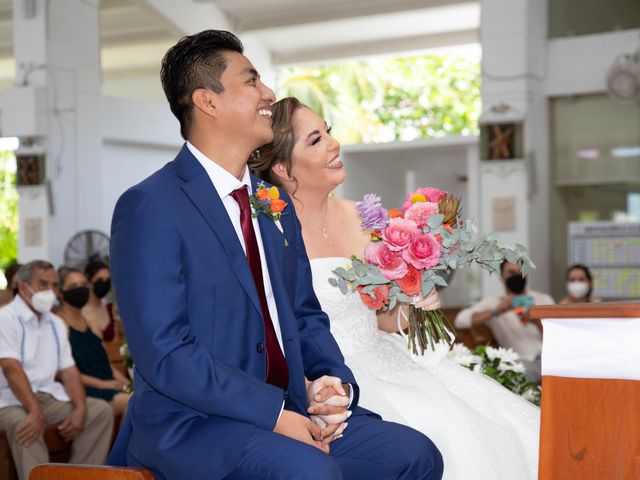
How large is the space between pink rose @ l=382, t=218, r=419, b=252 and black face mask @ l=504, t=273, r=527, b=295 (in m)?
5.23

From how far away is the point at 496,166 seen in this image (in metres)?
11.6

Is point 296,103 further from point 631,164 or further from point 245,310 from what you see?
point 631,164

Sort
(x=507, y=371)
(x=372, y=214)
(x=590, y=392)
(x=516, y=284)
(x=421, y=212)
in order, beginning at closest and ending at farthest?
(x=590, y=392)
(x=421, y=212)
(x=372, y=214)
(x=507, y=371)
(x=516, y=284)

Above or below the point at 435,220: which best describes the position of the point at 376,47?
above

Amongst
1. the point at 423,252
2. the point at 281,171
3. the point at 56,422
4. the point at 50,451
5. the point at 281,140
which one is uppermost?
the point at 281,140

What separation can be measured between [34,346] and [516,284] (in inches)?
167

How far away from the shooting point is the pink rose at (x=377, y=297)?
3.65 meters

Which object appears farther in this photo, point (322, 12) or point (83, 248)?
point (322, 12)

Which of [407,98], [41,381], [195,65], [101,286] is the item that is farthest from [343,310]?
[407,98]

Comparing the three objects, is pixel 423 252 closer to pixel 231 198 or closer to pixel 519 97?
pixel 231 198

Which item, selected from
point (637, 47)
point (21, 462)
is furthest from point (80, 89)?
point (21, 462)

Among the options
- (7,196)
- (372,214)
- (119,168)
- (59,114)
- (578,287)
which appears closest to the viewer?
(372,214)

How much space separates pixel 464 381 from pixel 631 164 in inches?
336

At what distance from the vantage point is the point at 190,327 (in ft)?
8.78
